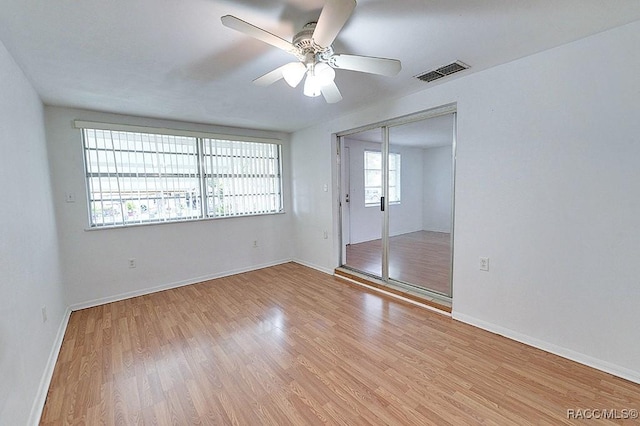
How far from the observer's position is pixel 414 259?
4363 millimetres

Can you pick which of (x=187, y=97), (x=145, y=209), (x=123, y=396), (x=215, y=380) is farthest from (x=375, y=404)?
(x=145, y=209)

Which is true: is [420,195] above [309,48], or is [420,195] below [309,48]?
below

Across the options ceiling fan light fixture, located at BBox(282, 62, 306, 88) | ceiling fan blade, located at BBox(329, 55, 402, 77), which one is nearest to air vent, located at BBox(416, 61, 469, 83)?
ceiling fan blade, located at BBox(329, 55, 402, 77)

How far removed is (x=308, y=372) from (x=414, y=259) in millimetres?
2943

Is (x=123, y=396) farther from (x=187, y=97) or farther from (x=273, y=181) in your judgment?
(x=273, y=181)

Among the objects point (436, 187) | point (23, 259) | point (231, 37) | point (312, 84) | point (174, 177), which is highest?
point (231, 37)

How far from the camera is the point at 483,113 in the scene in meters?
2.38

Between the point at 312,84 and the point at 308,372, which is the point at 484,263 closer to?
the point at 308,372

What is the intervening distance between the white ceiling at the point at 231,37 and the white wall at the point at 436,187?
3.43m

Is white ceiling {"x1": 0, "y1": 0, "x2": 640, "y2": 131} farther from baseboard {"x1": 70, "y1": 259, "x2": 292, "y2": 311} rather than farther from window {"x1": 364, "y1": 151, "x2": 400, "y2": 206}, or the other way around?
window {"x1": 364, "y1": 151, "x2": 400, "y2": 206}

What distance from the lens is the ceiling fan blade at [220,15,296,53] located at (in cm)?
125

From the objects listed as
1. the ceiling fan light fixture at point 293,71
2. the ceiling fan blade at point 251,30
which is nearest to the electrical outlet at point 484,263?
the ceiling fan light fixture at point 293,71

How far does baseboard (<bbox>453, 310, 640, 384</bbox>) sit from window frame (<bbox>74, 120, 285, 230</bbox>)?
334cm

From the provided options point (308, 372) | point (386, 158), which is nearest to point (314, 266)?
point (386, 158)
